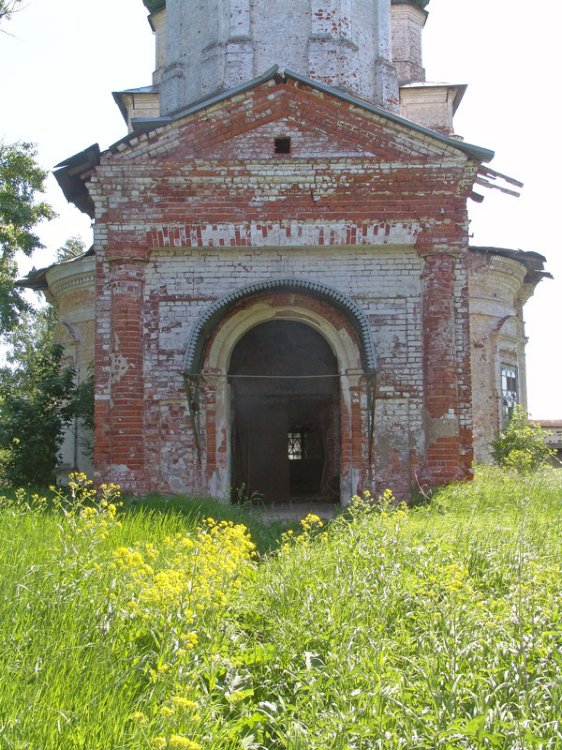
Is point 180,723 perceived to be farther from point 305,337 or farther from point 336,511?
point 305,337

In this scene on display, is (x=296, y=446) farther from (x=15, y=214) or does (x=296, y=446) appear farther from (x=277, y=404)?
(x=15, y=214)

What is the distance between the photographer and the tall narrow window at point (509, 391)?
51.3ft

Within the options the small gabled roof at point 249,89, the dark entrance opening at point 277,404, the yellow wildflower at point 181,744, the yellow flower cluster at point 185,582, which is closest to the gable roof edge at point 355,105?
the small gabled roof at point 249,89

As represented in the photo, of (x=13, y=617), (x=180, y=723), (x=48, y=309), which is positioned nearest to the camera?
(x=180, y=723)

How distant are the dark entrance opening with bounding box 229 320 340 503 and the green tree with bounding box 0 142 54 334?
615cm

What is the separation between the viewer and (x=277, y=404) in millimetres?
14719

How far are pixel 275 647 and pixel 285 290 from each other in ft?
20.7

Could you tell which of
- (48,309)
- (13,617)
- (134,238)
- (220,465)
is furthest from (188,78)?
(48,309)

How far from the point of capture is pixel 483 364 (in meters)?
15.5

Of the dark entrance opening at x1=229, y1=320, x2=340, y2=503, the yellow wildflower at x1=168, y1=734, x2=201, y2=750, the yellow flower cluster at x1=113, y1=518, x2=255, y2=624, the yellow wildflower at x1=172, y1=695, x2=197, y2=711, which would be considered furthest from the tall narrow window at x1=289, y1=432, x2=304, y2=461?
the yellow wildflower at x1=168, y1=734, x2=201, y2=750

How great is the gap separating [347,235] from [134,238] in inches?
110

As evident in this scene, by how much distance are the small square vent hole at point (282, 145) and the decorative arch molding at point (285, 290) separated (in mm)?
1886

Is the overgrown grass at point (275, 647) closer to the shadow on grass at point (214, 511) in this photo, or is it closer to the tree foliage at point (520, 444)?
the shadow on grass at point (214, 511)

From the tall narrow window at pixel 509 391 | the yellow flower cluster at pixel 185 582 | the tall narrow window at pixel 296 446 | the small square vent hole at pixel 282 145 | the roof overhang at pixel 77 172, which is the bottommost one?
the yellow flower cluster at pixel 185 582
